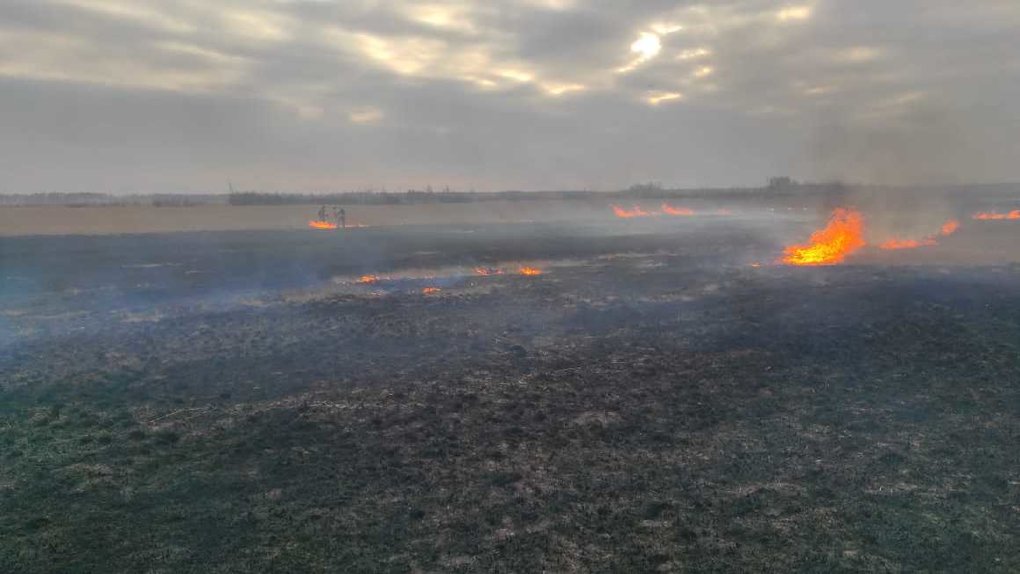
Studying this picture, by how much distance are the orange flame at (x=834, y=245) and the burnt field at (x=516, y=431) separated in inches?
372

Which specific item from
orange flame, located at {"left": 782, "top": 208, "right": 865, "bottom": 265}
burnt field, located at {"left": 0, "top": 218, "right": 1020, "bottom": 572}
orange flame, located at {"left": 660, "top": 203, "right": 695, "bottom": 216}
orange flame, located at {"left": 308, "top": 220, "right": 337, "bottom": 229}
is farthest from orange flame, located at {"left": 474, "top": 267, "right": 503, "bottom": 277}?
orange flame, located at {"left": 660, "top": 203, "right": 695, "bottom": 216}

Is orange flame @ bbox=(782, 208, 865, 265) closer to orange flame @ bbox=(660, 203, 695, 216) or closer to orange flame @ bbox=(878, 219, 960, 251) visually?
orange flame @ bbox=(878, 219, 960, 251)

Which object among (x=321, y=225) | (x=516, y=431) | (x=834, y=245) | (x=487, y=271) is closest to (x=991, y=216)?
(x=834, y=245)

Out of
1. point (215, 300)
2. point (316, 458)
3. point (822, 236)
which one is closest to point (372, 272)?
point (215, 300)

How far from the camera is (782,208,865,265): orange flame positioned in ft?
101

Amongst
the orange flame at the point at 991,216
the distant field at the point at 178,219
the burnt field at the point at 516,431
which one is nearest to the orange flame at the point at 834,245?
the burnt field at the point at 516,431

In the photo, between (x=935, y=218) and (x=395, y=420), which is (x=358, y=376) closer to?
(x=395, y=420)

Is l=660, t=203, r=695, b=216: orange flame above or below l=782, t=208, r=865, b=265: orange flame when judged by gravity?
above

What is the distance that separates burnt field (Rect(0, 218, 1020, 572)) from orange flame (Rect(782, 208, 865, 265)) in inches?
372

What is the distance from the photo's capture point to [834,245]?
116 ft

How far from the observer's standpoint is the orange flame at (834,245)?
30.9 m

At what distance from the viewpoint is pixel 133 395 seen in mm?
11406

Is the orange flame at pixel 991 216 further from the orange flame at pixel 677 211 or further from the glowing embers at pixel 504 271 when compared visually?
the glowing embers at pixel 504 271

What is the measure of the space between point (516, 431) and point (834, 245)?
3261cm
